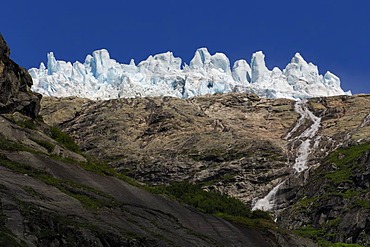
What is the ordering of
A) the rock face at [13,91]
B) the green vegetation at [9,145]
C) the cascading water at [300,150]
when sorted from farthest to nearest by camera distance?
the cascading water at [300,150] < the rock face at [13,91] < the green vegetation at [9,145]

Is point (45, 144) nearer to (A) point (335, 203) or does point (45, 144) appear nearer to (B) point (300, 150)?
(A) point (335, 203)

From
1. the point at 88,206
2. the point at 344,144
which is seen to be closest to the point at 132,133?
the point at 344,144

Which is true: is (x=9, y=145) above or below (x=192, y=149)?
below

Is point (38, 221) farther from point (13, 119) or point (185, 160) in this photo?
point (185, 160)

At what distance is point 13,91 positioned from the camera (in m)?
73.9

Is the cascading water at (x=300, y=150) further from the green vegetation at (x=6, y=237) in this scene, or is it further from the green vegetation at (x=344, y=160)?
the green vegetation at (x=6, y=237)

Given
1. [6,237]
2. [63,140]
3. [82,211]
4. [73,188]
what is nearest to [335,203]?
[63,140]

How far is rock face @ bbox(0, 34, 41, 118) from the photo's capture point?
70.7 meters

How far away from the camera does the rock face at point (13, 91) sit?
232 feet

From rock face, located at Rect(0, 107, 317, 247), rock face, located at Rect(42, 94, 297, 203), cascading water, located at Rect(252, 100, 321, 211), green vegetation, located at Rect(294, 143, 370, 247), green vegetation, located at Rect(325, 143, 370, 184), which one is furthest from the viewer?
rock face, located at Rect(42, 94, 297, 203)

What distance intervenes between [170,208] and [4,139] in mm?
15596

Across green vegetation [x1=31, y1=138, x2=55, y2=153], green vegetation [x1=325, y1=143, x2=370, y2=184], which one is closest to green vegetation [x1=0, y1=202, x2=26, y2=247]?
green vegetation [x1=31, y1=138, x2=55, y2=153]

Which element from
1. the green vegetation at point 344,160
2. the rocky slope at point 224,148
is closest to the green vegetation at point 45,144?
the rocky slope at point 224,148

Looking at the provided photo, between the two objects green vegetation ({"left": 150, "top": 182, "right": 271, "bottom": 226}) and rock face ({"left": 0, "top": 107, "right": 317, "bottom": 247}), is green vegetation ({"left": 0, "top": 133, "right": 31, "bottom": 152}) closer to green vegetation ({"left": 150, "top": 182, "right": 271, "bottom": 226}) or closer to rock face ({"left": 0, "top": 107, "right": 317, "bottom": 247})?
rock face ({"left": 0, "top": 107, "right": 317, "bottom": 247})
